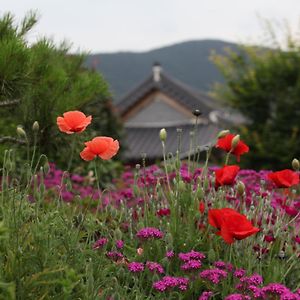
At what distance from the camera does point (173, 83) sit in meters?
30.0

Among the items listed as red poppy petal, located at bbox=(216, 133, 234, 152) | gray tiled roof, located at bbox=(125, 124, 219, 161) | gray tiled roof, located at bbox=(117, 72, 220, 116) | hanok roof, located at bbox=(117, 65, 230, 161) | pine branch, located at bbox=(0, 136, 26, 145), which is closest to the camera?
red poppy petal, located at bbox=(216, 133, 234, 152)

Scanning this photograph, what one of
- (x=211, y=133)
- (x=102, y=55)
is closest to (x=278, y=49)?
(x=211, y=133)

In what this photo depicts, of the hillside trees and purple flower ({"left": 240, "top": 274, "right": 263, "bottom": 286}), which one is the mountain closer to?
the hillside trees

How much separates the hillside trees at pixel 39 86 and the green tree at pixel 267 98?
31.4 feet

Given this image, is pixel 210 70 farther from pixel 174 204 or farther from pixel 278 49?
pixel 174 204

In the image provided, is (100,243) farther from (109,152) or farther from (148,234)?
(109,152)

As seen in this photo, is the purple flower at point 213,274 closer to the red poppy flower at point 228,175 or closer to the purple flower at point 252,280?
the purple flower at point 252,280

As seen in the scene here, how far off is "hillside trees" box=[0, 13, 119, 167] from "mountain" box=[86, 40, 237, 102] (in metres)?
110

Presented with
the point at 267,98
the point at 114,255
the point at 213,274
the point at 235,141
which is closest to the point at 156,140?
the point at 267,98

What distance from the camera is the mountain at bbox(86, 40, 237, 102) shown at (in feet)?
394

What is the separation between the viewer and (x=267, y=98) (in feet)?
52.0

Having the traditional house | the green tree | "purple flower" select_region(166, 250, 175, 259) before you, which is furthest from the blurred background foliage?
the traditional house

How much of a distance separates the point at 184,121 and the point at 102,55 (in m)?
102

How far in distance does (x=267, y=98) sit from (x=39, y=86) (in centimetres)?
1112
